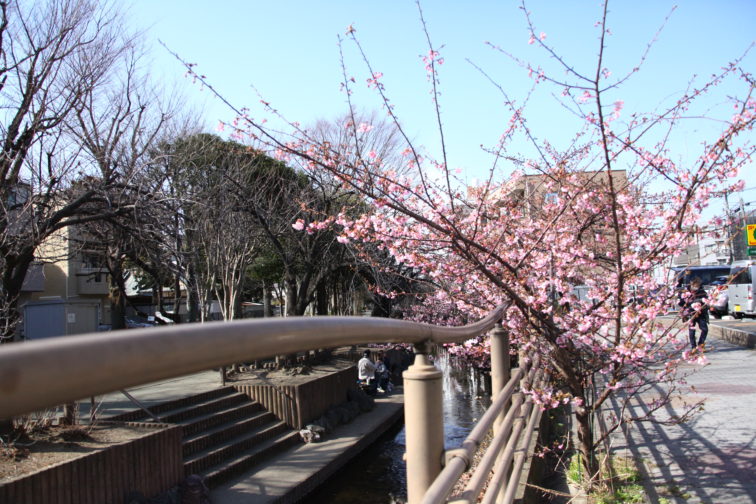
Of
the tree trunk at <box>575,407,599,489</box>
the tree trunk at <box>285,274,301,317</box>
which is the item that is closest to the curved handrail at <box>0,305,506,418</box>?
the tree trunk at <box>575,407,599,489</box>

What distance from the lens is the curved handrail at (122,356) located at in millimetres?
535

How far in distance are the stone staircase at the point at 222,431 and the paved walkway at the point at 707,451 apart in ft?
23.2

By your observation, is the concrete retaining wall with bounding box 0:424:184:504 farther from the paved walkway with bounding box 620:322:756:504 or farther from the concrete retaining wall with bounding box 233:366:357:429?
the paved walkway with bounding box 620:322:756:504

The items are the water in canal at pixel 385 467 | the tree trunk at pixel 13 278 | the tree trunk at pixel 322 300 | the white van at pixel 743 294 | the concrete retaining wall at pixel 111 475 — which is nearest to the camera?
the concrete retaining wall at pixel 111 475

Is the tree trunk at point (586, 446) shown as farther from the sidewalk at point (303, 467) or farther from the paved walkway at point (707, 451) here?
the sidewalk at point (303, 467)

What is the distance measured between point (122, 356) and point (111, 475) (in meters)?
8.52

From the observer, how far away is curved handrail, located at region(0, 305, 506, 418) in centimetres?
53

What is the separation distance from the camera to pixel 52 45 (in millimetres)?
9023

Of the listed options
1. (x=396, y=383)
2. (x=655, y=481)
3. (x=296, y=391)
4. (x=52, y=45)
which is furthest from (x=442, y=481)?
(x=396, y=383)

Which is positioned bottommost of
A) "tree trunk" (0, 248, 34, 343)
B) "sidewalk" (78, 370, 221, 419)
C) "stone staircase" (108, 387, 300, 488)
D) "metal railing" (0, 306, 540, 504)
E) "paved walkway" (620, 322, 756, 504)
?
"stone staircase" (108, 387, 300, 488)

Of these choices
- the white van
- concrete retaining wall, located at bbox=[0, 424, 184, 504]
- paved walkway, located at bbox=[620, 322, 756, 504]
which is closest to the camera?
paved walkway, located at bbox=[620, 322, 756, 504]

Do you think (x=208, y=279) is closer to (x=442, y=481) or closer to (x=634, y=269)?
(x=634, y=269)

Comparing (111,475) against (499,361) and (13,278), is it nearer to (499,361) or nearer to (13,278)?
(13,278)

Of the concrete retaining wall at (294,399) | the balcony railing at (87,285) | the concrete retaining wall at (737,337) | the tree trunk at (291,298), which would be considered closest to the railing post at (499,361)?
the concrete retaining wall at (294,399)
